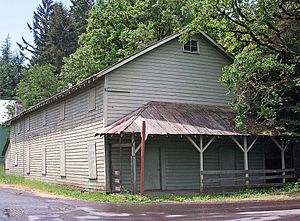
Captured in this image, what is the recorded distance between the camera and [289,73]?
69.1 ft

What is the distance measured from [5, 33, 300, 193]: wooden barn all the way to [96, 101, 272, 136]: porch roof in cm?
5

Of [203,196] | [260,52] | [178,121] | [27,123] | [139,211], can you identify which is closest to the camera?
[139,211]

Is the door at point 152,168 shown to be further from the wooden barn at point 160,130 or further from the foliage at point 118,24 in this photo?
the foliage at point 118,24

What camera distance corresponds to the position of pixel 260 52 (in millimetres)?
21250

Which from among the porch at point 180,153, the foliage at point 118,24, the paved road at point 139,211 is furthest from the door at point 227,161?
the foliage at point 118,24

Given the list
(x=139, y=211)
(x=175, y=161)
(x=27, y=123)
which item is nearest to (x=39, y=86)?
(x=27, y=123)

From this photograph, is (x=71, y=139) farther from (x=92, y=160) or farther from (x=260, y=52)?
(x=260, y=52)

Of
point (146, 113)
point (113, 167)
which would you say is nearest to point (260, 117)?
point (146, 113)

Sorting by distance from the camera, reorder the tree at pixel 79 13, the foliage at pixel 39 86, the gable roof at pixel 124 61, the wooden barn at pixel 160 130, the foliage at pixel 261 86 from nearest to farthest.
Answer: the wooden barn at pixel 160 130 → the gable roof at pixel 124 61 → the foliage at pixel 261 86 → the foliage at pixel 39 86 → the tree at pixel 79 13

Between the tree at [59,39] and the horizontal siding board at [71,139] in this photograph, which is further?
the tree at [59,39]

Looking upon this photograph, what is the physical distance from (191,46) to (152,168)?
22.6 feet

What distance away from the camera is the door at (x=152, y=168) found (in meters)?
20.1

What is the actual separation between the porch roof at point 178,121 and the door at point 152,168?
1.94 metres

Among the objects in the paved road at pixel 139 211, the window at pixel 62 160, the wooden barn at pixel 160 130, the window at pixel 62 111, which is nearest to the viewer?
the paved road at pixel 139 211
